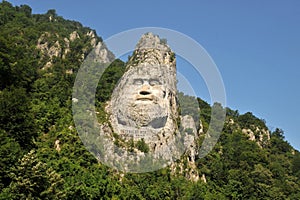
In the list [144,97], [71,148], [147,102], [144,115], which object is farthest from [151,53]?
[71,148]

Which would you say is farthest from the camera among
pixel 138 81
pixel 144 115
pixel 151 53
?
pixel 151 53

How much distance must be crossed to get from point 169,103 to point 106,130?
7.49 m

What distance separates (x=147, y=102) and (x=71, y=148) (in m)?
8.31

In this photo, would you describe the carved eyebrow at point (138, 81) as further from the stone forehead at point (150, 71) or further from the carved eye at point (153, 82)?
the carved eye at point (153, 82)

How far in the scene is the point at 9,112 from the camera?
21.6 metres

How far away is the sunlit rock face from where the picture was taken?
1253 inches

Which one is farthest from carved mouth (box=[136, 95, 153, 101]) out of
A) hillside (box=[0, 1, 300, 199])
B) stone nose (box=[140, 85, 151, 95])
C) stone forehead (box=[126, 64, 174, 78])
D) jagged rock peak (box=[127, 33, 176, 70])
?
hillside (box=[0, 1, 300, 199])

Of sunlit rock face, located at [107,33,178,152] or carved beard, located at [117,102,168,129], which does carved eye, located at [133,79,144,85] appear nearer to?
sunlit rock face, located at [107,33,178,152]

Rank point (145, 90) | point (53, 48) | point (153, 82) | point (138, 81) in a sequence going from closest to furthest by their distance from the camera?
point (138, 81)
point (153, 82)
point (145, 90)
point (53, 48)

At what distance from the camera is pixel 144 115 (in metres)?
32.7

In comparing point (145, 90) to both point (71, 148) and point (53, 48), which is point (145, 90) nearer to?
point (71, 148)

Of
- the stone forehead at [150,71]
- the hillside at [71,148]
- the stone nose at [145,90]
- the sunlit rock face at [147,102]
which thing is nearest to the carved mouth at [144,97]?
the sunlit rock face at [147,102]

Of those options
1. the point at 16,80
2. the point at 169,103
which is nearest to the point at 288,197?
the point at 169,103

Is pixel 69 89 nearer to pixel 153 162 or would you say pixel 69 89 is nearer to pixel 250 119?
pixel 153 162
